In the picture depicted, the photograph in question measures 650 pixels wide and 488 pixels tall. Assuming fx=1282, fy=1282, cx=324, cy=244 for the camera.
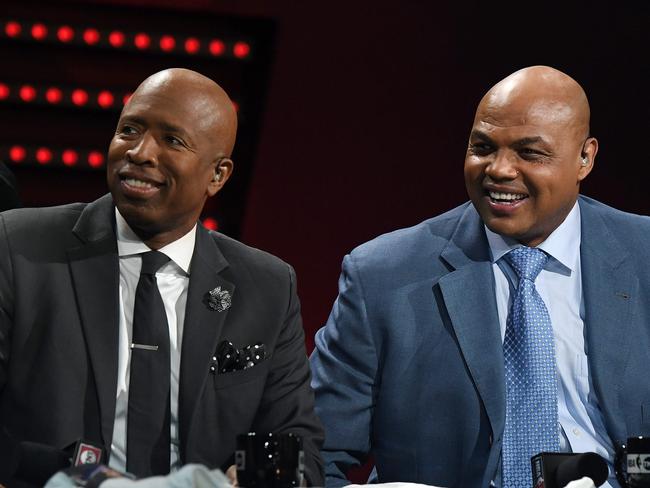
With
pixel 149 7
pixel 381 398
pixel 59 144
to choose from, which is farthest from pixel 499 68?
pixel 381 398

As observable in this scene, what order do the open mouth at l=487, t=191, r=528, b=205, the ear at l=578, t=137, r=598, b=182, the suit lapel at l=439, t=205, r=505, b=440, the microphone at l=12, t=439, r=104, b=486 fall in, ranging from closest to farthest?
the microphone at l=12, t=439, r=104, b=486 → the suit lapel at l=439, t=205, r=505, b=440 → the open mouth at l=487, t=191, r=528, b=205 → the ear at l=578, t=137, r=598, b=182

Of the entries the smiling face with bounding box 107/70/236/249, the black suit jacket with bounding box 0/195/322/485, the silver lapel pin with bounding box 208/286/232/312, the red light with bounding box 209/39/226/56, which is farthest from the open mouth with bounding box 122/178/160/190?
the red light with bounding box 209/39/226/56

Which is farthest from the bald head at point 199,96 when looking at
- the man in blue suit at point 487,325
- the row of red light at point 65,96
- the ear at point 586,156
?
the row of red light at point 65,96

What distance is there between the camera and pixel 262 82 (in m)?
4.42

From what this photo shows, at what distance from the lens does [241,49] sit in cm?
445

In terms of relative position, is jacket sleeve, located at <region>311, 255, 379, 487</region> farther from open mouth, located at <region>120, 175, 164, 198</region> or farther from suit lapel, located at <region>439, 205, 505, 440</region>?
open mouth, located at <region>120, 175, 164, 198</region>

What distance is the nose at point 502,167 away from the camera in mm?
2805

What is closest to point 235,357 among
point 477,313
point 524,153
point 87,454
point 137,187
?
point 137,187

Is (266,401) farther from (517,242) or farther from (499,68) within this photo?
(499,68)

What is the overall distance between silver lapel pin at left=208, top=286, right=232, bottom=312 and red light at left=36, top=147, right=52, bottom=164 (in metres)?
1.92

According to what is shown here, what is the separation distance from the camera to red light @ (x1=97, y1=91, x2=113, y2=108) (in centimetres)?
431

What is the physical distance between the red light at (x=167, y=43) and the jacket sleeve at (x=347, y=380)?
1.68 metres

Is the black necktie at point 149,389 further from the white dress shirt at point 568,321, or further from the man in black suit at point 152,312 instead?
the white dress shirt at point 568,321

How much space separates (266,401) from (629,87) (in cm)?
246
